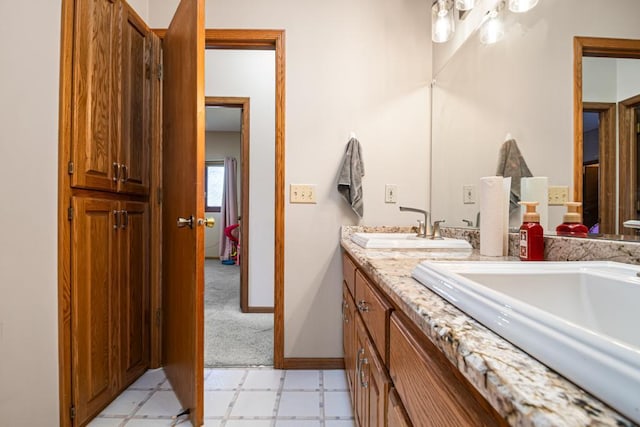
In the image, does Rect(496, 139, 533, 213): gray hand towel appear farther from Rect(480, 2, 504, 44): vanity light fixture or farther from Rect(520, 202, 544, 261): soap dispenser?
Rect(480, 2, 504, 44): vanity light fixture

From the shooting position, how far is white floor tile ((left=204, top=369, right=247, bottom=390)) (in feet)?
5.67

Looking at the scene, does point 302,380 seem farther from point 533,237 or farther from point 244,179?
point 244,179

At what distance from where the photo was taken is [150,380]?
1.76m

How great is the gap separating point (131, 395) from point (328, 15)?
7.96ft

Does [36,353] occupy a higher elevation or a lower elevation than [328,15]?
lower

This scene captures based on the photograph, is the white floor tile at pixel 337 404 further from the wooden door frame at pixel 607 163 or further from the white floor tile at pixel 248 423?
the wooden door frame at pixel 607 163

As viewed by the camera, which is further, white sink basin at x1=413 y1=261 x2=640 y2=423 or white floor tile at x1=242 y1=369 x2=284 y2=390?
white floor tile at x1=242 y1=369 x2=284 y2=390

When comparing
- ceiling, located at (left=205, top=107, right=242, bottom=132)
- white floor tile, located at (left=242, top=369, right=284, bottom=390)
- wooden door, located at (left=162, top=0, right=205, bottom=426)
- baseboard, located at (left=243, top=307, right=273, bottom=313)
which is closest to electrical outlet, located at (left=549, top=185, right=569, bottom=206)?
wooden door, located at (left=162, top=0, right=205, bottom=426)

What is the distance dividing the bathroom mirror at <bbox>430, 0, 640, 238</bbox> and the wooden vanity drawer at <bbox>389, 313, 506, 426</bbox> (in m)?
0.66

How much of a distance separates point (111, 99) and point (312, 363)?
1811mm

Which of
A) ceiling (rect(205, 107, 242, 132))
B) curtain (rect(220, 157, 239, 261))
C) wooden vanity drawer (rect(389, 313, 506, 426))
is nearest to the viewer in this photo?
wooden vanity drawer (rect(389, 313, 506, 426))

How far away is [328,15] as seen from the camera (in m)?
1.92

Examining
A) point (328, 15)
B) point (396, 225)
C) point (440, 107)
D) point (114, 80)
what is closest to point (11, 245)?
point (114, 80)

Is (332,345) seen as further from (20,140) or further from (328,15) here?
(328,15)
